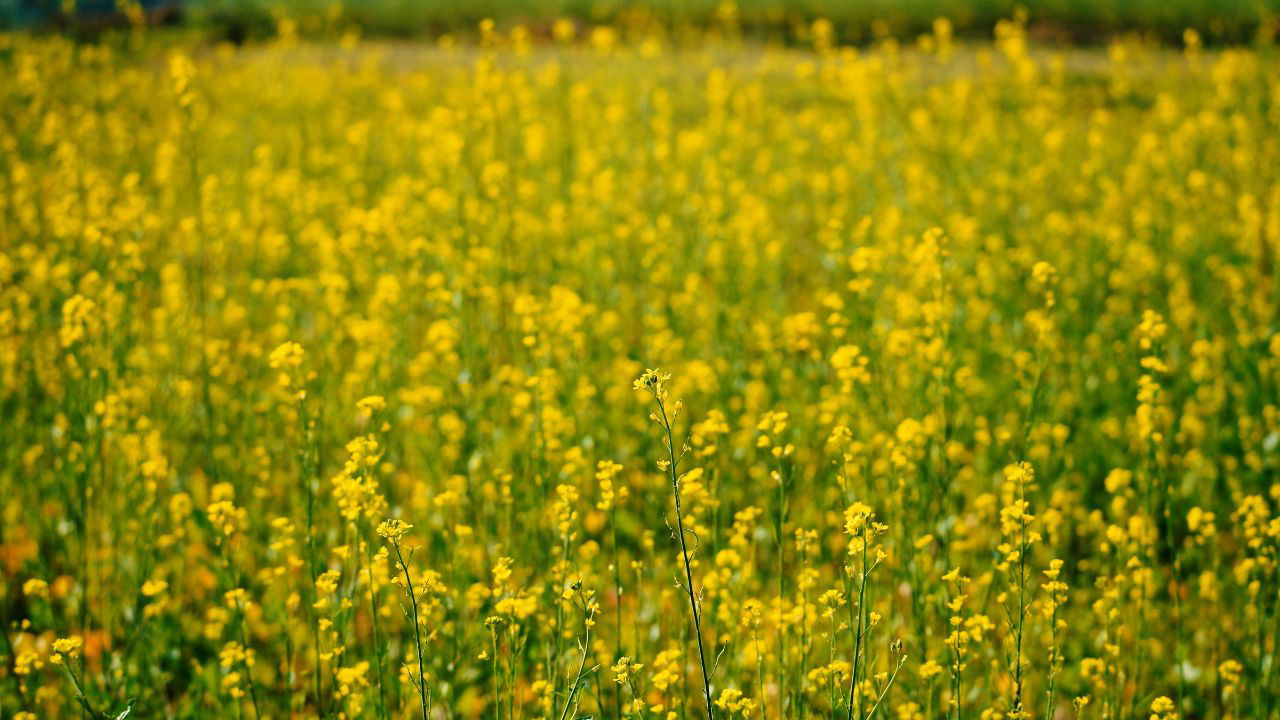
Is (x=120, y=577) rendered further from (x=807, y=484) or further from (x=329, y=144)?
(x=329, y=144)

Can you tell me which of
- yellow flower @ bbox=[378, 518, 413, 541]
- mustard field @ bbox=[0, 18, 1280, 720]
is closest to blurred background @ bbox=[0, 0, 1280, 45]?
mustard field @ bbox=[0, 18, 1280, 720]

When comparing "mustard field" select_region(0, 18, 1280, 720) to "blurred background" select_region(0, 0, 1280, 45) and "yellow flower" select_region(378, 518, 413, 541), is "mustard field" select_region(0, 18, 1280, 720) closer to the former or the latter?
"yellow flower" select_region(378, 518, 413, 541)

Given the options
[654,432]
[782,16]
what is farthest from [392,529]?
[782,16]

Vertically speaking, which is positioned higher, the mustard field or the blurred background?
the blurred background

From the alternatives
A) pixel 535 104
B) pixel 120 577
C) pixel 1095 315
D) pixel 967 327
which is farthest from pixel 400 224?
pixel 535 104

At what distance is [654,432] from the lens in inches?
135

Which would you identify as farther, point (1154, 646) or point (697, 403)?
point (697, 403)

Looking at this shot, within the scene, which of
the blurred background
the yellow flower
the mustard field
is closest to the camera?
the yellow flower

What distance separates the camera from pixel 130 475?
10.5ft

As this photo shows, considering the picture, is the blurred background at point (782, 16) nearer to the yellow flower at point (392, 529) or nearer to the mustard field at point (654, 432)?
the mustard field at point (654, 432)

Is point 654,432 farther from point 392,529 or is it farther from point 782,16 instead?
point 782,16

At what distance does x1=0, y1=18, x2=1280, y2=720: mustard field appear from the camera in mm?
Result: 2432

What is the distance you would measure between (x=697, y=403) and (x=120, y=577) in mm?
2135

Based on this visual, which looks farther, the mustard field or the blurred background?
the blurred background
